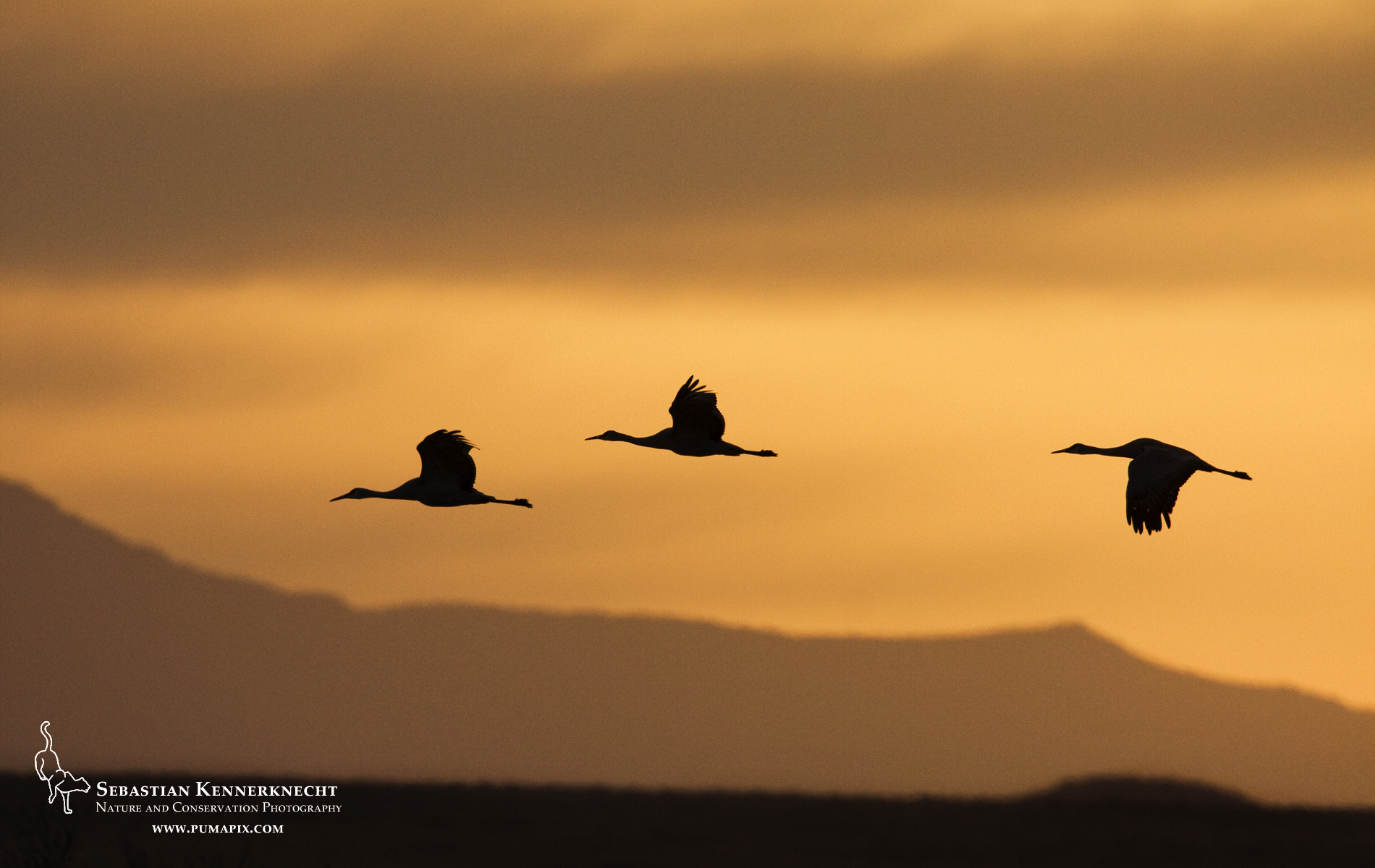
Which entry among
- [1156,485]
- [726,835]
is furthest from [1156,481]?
[726,835]

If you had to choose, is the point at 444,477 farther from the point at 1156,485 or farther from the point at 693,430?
the point at 1156,485

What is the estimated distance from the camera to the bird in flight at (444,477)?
1471 inches

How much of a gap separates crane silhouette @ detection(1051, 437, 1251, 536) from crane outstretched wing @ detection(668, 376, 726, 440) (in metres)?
6.91

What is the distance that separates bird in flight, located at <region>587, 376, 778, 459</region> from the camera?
1438 inches

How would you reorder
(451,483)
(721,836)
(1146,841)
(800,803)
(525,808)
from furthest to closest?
(800,803), (525,808), (721,836), (1146,841), (451,483)

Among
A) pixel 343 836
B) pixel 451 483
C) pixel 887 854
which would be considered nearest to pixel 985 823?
pixel 887 854

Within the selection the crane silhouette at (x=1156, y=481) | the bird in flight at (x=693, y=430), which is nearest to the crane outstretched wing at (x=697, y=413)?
Result: the bird in flight at (x=693, y=430)

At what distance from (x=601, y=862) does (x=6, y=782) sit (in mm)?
37818

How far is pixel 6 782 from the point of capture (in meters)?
97.1

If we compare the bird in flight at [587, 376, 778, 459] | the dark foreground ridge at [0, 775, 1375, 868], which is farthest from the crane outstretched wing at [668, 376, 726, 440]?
the dark foreground ridge at [0, 775, 1375, 868]

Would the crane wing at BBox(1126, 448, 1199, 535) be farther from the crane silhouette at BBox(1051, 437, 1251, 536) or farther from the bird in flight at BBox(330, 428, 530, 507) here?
the bird in flight at BBox(330, 428, 530, 507)

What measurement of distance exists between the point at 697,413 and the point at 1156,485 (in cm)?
768

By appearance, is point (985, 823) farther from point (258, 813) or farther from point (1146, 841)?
point (258, 813)

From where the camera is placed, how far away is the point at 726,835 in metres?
84.8
